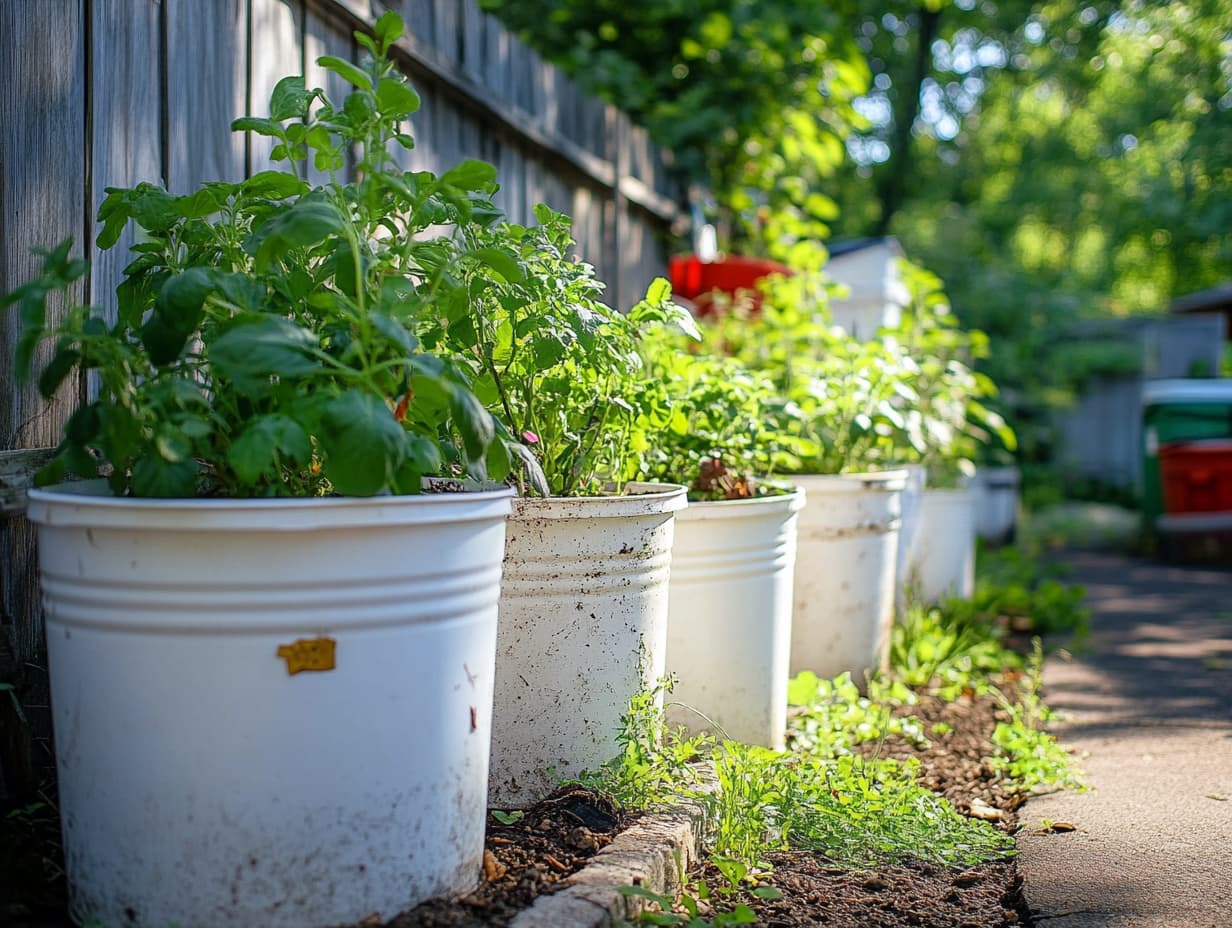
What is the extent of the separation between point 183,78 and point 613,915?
5.67 feet

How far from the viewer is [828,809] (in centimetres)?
234

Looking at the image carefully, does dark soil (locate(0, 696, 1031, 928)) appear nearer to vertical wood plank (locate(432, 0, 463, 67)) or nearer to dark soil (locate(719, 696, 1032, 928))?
dark soil (locate(719, 696, 1032, 928))

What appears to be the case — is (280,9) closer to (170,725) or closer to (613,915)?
(170,725)

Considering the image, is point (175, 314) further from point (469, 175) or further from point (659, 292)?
point (659, 292)

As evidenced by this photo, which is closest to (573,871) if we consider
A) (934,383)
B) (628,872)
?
(628,872)

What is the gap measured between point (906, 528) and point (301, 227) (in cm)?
305

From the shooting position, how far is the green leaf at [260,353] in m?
1.45

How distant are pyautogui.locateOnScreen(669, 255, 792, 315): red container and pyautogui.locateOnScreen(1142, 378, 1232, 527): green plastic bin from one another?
4.61 meters

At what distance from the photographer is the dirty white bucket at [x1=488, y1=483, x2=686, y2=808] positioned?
81.9 inches

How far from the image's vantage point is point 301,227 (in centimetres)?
152

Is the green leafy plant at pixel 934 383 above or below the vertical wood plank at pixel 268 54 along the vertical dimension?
below

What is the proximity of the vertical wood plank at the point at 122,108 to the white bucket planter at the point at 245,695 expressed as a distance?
77 centimetres

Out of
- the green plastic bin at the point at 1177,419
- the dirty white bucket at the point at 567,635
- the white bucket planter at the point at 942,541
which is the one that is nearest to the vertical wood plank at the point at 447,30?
the dirty white bucket at the point at 567,635

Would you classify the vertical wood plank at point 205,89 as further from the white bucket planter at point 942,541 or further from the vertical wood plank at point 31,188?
the white bucket planter at point 942,541
